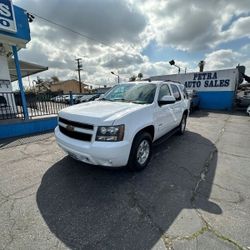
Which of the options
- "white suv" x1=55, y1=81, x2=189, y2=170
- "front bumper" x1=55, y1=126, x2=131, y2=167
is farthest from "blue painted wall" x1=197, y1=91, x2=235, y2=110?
"front bumper" x1=55, y1=126, x2=131, y2=167

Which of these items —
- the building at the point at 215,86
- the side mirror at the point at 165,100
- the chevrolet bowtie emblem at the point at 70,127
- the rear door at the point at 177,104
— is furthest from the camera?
the building at the point at 215,86

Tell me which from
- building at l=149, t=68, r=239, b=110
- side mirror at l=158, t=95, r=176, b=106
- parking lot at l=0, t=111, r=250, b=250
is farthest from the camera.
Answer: building at l=149, t=68, r=239, b=110

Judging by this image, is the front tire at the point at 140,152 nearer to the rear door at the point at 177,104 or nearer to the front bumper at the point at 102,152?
the front bumper at the point at 102,152

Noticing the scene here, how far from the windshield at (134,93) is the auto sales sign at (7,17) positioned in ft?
17.2

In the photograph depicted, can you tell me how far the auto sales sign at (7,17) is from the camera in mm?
6289

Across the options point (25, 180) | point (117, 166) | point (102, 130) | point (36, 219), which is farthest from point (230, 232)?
point (25, 180)

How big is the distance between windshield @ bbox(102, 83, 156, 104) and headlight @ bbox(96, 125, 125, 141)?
1.21 meters

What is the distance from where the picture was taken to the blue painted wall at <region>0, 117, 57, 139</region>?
6172mm

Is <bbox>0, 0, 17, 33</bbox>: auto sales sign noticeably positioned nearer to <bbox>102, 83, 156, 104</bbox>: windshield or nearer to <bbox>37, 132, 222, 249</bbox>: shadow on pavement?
<bbox>102, 83, 156, 104</bbox>: windshield

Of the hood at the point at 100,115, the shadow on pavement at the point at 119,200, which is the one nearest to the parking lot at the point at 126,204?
the shadow on pavement at the point at 119,200

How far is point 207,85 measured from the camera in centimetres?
1568

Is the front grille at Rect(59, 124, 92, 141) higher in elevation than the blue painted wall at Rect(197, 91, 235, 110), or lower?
higher

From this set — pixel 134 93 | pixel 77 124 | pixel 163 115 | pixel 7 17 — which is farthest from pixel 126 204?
pixel 7 17

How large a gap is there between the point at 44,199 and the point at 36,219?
44 cm
